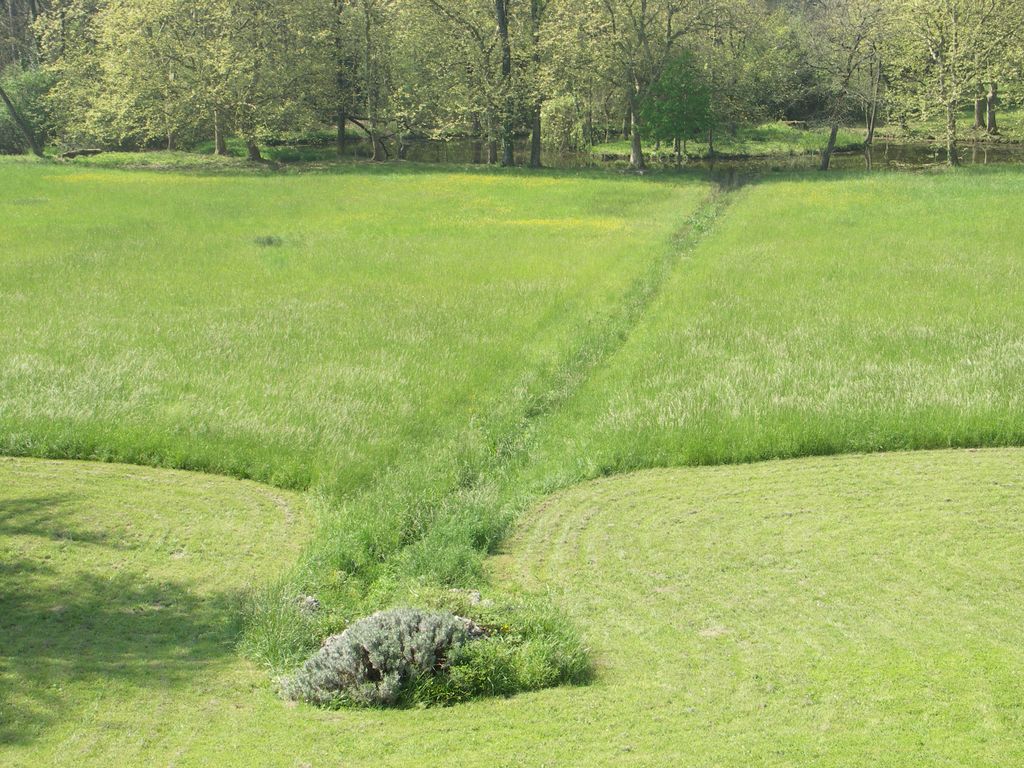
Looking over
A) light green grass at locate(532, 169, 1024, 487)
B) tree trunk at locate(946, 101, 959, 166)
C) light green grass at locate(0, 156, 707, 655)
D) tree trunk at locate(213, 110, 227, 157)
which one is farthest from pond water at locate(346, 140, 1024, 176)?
light green grass at locate(532, 169, 1024, 487)

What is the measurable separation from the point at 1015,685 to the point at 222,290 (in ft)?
61.2

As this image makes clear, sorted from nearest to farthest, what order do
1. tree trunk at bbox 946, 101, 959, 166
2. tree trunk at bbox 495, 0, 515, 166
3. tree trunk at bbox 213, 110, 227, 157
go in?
tree trunk at bbox 946, 101, 959, 166
tree trunk at bbox 495, 0, 515, 166
tree trunk at bbox 213, 110, 227, 157

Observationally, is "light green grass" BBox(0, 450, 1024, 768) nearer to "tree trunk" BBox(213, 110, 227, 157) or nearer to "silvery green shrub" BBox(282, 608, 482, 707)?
"silvery green shrub" BBox(282, 608, 482, 707)

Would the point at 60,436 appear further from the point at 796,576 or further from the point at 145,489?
the point at 796,576

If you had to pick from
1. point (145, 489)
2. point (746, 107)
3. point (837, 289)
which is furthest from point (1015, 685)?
point (746, 107)

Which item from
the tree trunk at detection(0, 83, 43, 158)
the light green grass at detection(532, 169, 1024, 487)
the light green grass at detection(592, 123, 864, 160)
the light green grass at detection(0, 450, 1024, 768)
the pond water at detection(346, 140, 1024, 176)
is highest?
the tree trunk at detection(0, 83, 43, 158)

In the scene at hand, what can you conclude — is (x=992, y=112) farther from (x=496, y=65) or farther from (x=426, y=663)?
(x=426, y=663)

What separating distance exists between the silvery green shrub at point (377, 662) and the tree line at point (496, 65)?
4986 centimetres

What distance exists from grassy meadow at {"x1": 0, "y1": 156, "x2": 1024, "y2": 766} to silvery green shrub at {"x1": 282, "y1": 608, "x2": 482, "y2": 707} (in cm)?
21

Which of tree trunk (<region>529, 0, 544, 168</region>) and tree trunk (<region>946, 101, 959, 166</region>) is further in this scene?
tree trunk (<region>529, 0, 544, 168</region>)

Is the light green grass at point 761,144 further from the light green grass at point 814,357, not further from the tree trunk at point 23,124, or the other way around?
the light green grass at point 814,357

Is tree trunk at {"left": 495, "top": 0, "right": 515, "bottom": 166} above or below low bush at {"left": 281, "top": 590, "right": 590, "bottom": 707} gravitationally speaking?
above

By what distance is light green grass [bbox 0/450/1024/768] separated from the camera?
5.55 meters

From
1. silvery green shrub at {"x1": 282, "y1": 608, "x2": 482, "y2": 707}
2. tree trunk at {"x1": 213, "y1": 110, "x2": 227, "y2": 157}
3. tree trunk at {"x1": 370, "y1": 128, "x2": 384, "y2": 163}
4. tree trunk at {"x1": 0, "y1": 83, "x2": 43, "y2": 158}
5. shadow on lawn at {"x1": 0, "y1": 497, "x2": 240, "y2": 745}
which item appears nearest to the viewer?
shadow on lawn at {"x1": 0, "y1": 497, "x2": 240, "y2": 745}
